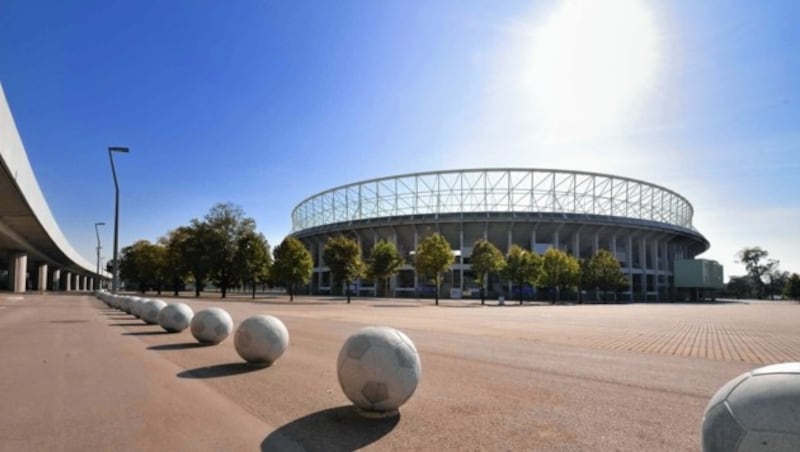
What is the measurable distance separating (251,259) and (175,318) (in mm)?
47666

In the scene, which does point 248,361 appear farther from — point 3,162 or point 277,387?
point 3,162

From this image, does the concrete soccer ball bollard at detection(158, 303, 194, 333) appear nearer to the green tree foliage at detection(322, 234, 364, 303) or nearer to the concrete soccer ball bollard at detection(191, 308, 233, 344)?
the concrete soccer ball bollard at detection(191, 308, 233, 344)

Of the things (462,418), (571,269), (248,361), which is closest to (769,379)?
(462,418)

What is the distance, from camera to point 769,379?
3230mm

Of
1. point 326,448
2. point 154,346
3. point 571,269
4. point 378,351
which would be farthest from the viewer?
point 571,269

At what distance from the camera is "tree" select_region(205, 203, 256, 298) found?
65000mm

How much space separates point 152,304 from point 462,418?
55.3 feet

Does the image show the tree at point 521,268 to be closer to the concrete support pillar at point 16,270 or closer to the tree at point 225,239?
the tree at point 225,239

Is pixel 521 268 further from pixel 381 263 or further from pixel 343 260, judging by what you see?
pixel 343 260

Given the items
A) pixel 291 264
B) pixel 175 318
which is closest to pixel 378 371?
pixel 175 318

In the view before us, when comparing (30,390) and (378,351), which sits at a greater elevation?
(378,351)

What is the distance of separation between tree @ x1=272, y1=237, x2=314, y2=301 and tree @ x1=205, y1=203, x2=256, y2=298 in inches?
352

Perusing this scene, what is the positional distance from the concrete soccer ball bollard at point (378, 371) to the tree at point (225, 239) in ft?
199

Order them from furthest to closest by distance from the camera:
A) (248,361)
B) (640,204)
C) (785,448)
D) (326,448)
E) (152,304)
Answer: (640,204)
(152,304)
(248,361)
(326,448)
(785,448)
